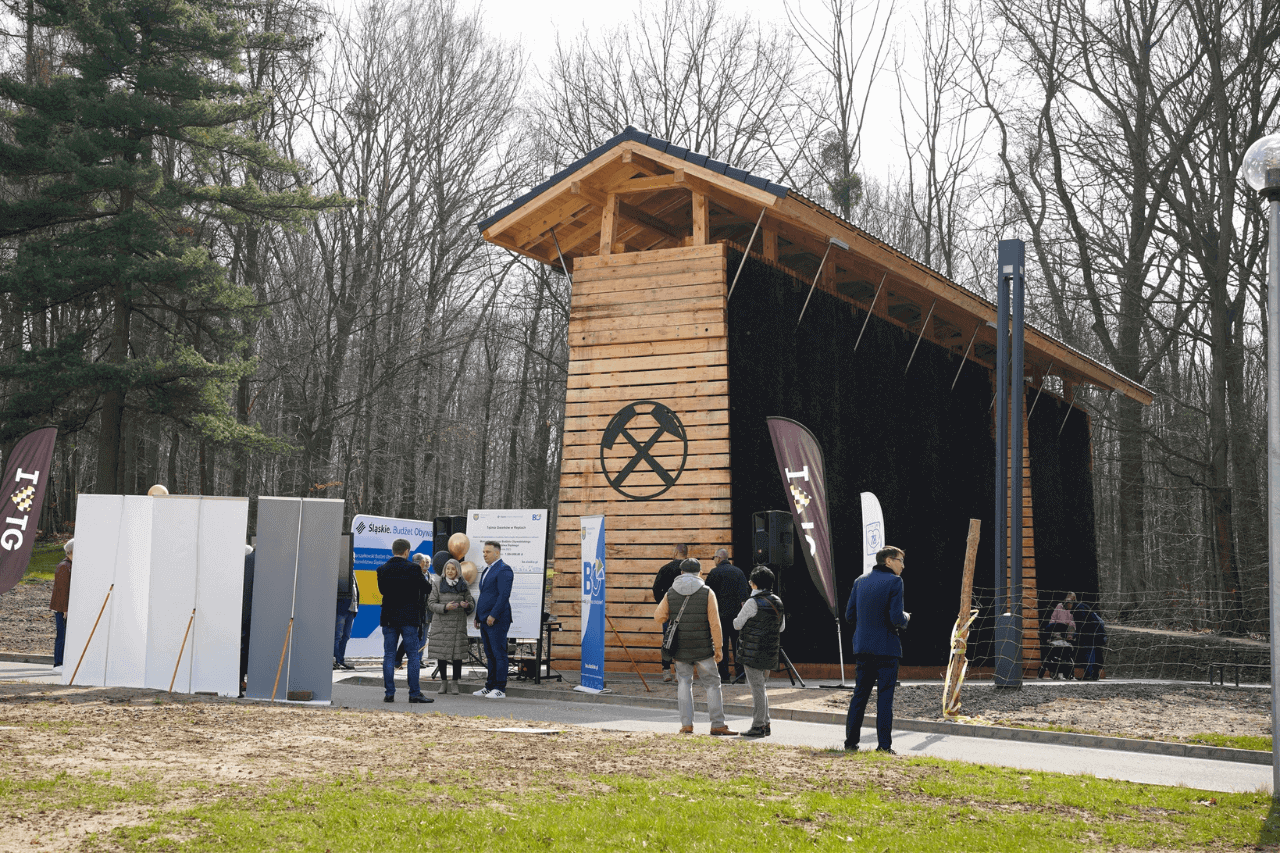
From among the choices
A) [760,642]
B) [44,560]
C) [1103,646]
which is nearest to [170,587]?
[760,642]

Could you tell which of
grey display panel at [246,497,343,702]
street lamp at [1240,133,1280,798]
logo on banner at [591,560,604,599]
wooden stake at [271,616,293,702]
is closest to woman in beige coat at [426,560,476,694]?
logo on banner at [591,560,604,599]

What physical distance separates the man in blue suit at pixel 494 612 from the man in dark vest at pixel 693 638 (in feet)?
8.59

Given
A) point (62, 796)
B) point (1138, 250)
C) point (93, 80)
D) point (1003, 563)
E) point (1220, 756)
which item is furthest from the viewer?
point (1138, 250)

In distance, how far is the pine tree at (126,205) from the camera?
2131 cm

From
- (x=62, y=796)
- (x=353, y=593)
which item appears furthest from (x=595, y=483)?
(x=62, y=796)

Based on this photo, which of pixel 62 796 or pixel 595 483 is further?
pixel 595 483

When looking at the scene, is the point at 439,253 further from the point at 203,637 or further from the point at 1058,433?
the point at 203,637

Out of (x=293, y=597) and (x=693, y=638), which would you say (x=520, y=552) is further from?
(x=693, y=638)

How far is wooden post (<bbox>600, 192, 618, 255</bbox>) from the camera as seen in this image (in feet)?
50.9

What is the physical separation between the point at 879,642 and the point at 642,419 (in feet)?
22.8

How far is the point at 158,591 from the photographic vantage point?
34.7 ft

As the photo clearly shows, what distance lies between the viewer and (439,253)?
3036 cm

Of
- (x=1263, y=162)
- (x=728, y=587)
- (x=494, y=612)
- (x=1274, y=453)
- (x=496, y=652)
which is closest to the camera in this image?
(x=1274, y=453)

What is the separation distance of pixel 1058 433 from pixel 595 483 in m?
12.6
